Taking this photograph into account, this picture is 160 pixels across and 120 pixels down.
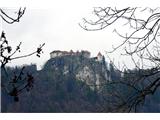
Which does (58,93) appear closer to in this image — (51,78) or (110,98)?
(51,78)

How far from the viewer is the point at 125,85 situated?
8.80ft

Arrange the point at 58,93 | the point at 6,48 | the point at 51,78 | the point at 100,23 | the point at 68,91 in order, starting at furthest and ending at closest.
→ the point at 58,93
the point at 51,78
the point at 68,91
the point at 100,23
the point at 6,48

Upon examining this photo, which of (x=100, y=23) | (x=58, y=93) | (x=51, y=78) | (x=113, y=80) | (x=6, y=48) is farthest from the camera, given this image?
(x=58, y=93)

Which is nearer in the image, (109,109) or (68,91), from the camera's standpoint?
(109,109)

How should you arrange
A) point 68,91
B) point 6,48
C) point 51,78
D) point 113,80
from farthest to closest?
point 51,78 → point 68,91 → point 113,80 → point 6,48

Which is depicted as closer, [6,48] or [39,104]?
[6,48]

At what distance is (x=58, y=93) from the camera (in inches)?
1141

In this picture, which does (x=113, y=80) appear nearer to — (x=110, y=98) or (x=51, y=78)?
(x=110, y=98)

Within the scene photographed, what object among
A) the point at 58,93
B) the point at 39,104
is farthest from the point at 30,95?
the point at 58,93

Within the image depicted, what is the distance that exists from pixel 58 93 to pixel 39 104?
2456mm

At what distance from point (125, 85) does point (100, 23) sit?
21.4 inches

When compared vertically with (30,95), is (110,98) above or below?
above
